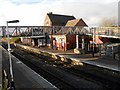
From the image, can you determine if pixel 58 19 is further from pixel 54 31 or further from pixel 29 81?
pixel 29 81

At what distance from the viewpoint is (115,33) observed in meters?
44.3

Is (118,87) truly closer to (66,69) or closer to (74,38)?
(66,69)

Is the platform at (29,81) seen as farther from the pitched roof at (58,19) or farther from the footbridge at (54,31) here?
the pitched roof at (58,19)

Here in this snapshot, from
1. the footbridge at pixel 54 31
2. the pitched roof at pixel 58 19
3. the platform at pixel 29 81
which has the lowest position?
the platform at pixel 29 81

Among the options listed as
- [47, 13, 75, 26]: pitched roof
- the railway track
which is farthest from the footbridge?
[47, 13, 75, 26]: pitched roof

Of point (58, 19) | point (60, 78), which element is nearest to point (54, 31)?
point (58, 19)

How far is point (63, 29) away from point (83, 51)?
29.4 feet

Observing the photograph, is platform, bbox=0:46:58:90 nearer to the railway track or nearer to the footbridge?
the railway track

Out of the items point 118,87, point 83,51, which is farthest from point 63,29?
point 118,87

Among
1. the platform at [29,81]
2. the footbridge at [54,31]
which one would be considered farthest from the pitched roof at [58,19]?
the platform at [29,81]

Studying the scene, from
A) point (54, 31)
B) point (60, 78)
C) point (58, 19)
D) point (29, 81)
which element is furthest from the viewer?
point (58, 19)

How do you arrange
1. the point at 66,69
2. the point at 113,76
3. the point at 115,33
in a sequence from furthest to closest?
1. the point at 115,33
2. the point at 66,69
3. the point at 113,76

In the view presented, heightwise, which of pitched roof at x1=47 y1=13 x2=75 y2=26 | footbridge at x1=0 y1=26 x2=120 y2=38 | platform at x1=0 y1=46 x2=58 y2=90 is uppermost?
pitched roof at x1=47 y1=13 x2=75 y2=26

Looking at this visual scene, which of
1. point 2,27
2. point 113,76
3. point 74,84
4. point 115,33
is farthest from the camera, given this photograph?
point 115,33
